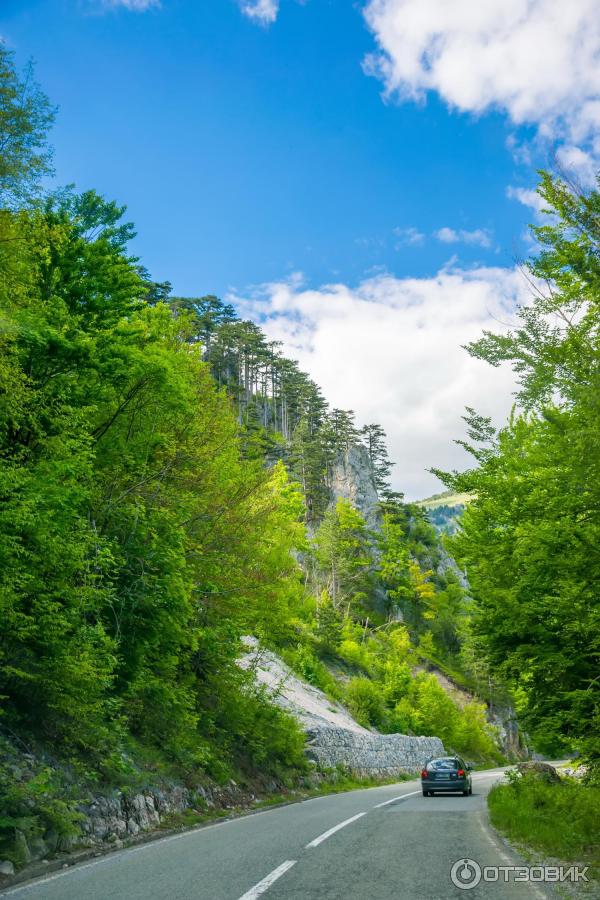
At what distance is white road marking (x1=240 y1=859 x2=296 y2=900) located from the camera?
21.0ft

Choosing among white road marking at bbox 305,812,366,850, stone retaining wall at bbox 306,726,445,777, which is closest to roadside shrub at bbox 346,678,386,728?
stone retaining wall at bbox 306,726,445,777

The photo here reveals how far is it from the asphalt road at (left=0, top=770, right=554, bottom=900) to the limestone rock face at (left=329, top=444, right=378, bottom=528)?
230 ft

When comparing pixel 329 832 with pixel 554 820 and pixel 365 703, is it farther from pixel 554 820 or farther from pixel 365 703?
pixel 365 703

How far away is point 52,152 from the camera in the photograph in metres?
11.2

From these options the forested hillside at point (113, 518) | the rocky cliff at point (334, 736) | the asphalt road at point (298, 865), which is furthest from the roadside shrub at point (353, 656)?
the asphalt road at point (298, 865)

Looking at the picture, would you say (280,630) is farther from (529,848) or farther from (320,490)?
(320,490)

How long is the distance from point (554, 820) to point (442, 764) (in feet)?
41.4

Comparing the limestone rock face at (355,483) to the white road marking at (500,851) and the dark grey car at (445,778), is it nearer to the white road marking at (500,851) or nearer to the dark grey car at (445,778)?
the dark grey car at (445,778)

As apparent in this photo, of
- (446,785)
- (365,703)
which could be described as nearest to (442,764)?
(446,785)

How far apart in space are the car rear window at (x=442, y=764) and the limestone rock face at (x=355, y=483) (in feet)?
198

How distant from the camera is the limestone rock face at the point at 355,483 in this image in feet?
274

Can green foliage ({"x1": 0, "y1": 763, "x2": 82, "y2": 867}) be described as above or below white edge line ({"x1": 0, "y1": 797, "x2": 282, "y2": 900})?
above

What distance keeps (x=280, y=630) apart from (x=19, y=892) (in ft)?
50.0

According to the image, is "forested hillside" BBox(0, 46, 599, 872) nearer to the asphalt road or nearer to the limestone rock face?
the asphalt road
